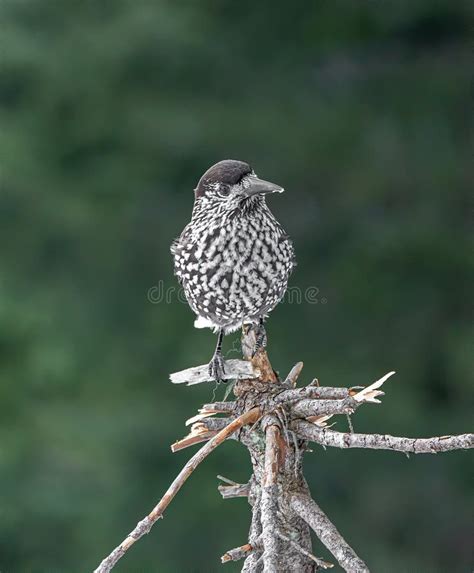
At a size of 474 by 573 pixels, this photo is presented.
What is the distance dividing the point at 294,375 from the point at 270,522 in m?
0.66

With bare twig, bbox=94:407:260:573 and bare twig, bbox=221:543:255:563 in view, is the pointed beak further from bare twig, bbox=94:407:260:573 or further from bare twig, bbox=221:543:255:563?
bare twig, bbox=221:543:255:563

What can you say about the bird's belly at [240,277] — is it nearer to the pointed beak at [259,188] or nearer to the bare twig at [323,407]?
the pointed beak at [259,188]

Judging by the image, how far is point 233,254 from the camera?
2.71 m

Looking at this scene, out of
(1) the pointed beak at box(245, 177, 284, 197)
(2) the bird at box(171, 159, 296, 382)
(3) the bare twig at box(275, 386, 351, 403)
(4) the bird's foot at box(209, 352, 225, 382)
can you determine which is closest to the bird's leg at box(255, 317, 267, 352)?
(2) the bird at box(171, 159, 296, 382)

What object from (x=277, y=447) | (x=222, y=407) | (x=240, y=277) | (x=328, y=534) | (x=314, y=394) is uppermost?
(x=240, y=277)

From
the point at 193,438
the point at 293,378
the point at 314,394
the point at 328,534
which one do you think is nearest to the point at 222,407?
the point at 193,438

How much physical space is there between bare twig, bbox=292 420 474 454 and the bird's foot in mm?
357

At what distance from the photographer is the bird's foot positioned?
271cm

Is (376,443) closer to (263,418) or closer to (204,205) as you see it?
(263,418)

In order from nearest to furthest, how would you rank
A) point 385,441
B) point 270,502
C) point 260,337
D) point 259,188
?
point 385,441 < point 270,502 < point 259,188 < point 260,337

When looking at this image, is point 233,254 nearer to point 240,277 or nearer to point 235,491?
point 240,277

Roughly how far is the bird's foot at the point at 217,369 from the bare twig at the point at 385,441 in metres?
0.36

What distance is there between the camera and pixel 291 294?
463 cm

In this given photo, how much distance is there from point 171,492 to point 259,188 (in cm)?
94
